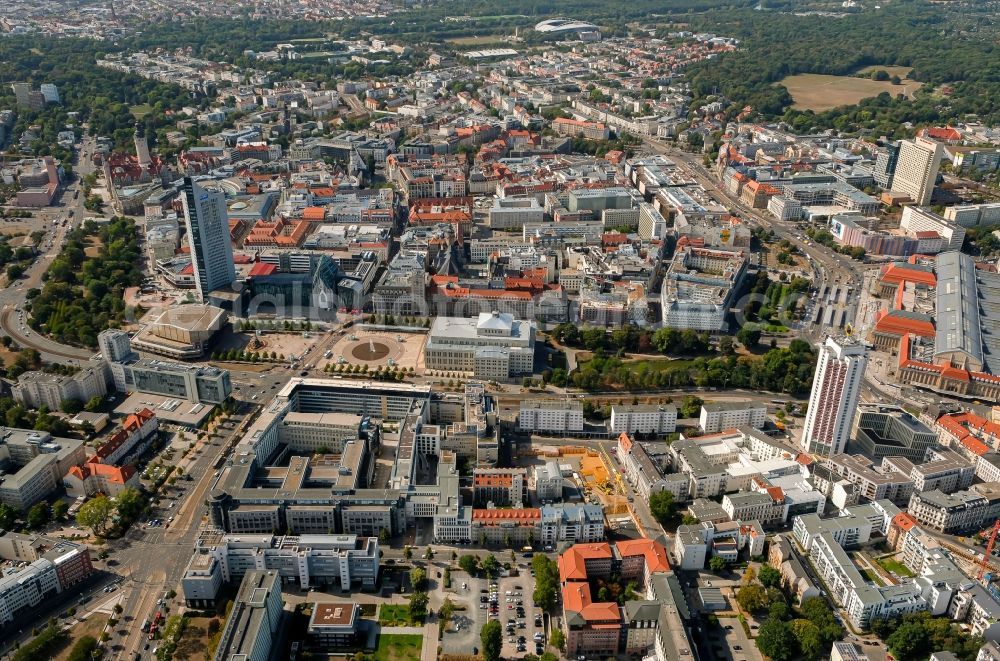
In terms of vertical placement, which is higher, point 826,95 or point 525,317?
point 826,95

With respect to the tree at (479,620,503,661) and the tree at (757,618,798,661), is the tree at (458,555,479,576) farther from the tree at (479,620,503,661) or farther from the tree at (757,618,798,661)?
the tree at (757,618,798,661)

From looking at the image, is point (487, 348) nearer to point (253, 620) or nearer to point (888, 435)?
point (888, 435)

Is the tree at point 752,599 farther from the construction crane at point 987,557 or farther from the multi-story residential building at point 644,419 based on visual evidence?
the multi-story residential building at point 644,419

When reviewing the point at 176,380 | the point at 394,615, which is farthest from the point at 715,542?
the point at 176,380

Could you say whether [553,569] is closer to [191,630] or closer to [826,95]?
[191,630]

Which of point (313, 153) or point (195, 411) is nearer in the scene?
point (195, 411)

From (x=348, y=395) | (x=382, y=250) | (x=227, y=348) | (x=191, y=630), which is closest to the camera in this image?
(x=191, y=630)

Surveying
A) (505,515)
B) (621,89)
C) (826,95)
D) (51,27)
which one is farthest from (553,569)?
(51,27)
